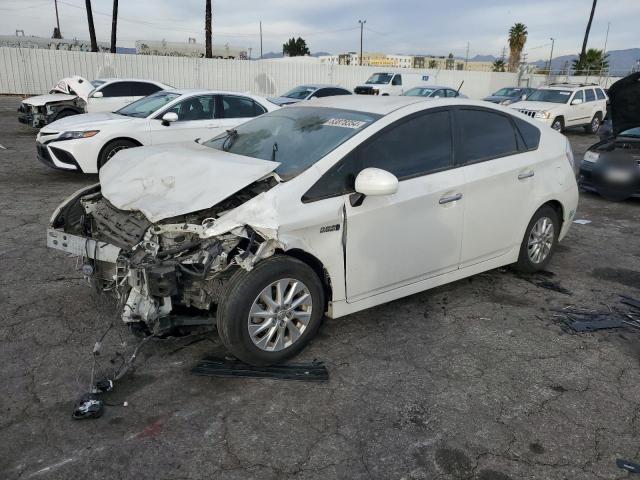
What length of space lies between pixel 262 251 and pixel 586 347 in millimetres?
2468

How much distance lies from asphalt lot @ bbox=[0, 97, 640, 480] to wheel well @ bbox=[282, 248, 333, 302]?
44cm

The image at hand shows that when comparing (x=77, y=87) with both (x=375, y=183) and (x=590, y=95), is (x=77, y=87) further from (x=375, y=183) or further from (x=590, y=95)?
(x=590, y=95)

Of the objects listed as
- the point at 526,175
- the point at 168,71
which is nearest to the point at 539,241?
the point at 526,175

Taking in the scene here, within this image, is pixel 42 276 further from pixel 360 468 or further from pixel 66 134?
pixel 66 134

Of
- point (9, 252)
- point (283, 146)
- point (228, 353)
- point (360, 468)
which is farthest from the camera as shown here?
point (9, 252)

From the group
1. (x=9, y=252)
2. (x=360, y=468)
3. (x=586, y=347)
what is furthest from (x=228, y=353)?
(x=9, y=252)

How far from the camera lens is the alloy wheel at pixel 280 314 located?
3.21 meters

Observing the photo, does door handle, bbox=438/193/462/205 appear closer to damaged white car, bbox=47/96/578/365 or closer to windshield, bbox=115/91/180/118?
damaged white car, bbox=47/96/578/365

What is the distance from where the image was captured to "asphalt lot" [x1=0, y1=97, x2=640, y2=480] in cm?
258

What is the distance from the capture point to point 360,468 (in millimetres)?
2545

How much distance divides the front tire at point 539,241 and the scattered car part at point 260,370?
7.99 ft

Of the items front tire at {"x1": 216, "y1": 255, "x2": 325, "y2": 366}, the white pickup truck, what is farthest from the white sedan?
the white pickup truck

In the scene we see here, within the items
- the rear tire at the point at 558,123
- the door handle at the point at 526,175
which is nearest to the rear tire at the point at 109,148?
the door handle at the point at 526,175

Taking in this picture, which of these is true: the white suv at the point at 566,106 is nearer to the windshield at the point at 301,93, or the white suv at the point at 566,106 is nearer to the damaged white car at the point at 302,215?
the windshield at the point at 301,93
